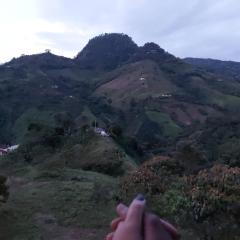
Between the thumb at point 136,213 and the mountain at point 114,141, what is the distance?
675 centimetres

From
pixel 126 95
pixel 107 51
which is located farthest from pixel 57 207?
pixel 107 51

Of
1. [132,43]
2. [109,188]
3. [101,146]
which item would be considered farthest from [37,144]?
[132,43]

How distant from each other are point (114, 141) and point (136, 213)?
105 ft

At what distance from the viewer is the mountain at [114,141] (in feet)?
36.8

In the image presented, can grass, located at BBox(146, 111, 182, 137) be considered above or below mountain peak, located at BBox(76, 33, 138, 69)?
below

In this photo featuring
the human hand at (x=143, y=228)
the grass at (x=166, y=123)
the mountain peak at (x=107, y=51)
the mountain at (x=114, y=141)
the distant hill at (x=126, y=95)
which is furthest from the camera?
the mountain peak at (x=107, y=51)

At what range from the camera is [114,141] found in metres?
35.1

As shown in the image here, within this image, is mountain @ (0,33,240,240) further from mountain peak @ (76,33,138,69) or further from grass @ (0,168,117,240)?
mountain peak @ (76,33,138,69)

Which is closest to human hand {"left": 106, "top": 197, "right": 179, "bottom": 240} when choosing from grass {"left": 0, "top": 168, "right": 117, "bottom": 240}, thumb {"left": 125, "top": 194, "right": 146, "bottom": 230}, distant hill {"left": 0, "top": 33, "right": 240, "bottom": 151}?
thumb {"left": 125, "top": 194, "right": 146, "bottom": 230}

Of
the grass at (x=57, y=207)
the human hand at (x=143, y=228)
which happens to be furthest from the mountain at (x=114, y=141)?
the human hand at (x=143, y=228)

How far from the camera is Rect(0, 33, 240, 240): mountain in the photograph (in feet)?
36.8

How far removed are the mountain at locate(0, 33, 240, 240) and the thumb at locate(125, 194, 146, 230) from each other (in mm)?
6752

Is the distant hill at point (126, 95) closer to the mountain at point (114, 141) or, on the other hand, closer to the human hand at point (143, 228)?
the mountain at point (114, 141)

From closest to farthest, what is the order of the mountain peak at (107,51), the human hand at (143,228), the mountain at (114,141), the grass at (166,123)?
the human hand at (143,228) → the mountain at (114,141) → the grass at (166,123) → the mountain peak at (107,51)
